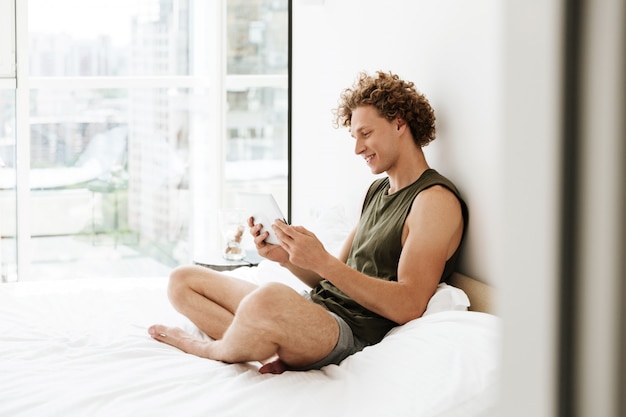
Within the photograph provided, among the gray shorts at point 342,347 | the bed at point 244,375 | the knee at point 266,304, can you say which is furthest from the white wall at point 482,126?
the knee at point 266,304

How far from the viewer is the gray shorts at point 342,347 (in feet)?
6.04

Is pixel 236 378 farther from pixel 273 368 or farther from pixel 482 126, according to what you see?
pixel 482 126

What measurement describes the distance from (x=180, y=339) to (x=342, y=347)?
0.45 metres

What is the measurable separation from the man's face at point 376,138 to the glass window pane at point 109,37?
8.28 ft

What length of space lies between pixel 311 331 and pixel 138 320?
2.32ft

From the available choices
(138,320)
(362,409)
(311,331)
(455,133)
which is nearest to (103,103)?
(138,320)

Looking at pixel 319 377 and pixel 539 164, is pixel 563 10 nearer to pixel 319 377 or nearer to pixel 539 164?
pixel 539 164

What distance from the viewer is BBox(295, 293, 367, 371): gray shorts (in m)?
1.84

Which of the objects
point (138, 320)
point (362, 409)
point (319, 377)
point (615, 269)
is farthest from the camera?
point (138, 320)

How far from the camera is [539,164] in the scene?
0.34 m

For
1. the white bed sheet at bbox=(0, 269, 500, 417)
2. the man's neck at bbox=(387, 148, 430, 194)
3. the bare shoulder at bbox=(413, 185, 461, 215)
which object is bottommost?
the white bed sheet at bbox=(0, 269, 500, 417)

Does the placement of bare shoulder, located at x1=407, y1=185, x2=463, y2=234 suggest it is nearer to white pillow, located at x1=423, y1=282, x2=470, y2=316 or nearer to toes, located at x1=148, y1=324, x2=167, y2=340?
white pillow, located at x1=423, y1=282, x2=470, y2=316

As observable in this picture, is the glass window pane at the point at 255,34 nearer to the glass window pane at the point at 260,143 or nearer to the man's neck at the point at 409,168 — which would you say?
the glass window pane at the point at 260,143

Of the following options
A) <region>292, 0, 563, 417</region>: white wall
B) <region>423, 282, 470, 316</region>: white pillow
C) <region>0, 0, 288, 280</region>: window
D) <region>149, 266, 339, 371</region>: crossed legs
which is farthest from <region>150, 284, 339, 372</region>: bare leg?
<region>0, 0, 288, 280</region>: window
